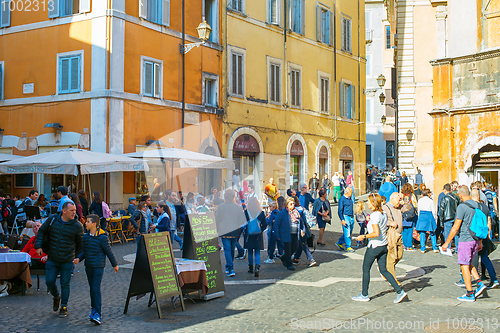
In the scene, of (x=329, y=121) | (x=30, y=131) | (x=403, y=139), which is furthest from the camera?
(x=329, y=121)

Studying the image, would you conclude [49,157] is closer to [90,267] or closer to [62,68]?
[62,68]

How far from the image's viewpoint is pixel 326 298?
848cm

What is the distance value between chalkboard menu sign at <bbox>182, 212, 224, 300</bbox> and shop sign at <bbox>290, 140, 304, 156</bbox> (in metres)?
19.2

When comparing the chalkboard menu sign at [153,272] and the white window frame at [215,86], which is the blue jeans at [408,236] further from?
the white window frame at [215,86]

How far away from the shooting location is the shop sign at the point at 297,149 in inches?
1113

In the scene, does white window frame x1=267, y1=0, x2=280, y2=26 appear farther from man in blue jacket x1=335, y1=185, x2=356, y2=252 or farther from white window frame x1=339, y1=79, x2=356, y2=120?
man in blue jacket x1=335, y1=185, x2=356, y2=252

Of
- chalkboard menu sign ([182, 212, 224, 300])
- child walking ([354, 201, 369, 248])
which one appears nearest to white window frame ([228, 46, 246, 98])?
child walking ([354, 201, 369, 248])

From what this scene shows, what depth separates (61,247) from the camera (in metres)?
7.52

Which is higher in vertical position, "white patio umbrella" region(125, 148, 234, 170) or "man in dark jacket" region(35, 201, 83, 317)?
"white patio umbrella" region(125, 148, 234, 170)

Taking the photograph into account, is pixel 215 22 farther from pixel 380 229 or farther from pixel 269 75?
Answer: pixel 380 229

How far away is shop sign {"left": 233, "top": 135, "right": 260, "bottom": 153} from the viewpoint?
81.1 ft

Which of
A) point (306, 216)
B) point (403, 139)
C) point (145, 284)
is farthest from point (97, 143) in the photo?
point (403, 139)

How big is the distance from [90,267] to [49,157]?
8.62 metres

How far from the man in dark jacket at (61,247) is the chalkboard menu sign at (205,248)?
1935 mm
